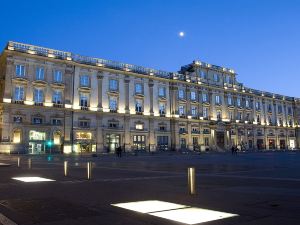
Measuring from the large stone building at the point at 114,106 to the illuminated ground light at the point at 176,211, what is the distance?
42.6 meters

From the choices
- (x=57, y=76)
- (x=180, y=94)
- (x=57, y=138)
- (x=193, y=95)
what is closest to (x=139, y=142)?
(x=180, y=94)

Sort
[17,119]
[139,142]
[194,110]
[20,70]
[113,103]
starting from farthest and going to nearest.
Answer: [194,110]
[139,142]
[113,103]
[20,70]
[17,119]

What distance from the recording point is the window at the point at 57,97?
165ft

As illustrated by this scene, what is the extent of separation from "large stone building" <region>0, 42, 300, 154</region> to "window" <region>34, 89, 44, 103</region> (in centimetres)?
3

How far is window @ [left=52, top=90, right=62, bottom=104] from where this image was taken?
165 ft

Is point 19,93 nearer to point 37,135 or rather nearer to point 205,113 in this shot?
point 37,135

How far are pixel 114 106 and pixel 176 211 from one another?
5150 centimetres

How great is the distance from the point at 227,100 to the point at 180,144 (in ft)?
Result: 64.2

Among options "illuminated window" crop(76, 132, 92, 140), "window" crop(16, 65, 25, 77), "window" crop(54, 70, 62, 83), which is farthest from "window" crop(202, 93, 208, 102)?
"window" crop(16, 65, 25, 77)

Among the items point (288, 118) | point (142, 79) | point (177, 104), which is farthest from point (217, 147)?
point (288, 118)

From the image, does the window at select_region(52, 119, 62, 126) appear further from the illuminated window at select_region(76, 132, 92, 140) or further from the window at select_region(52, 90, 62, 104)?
the illuminated window at select_region(76, 132, 92, 140)

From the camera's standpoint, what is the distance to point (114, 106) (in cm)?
5678

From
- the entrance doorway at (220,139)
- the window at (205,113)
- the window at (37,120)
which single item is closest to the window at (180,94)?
the window at (205,113)

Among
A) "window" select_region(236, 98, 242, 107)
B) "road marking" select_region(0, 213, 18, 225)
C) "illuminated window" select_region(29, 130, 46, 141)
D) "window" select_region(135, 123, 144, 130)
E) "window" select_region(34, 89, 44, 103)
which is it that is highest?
"window" select_region(236, 98, 242, 107)
